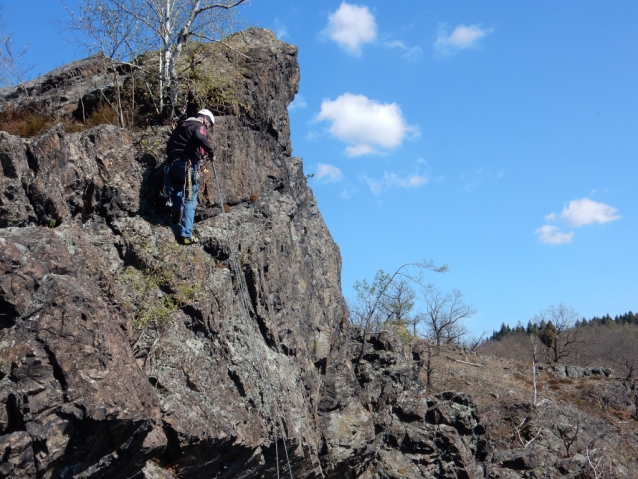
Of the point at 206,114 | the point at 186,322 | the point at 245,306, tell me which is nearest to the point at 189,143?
the point at 206,114

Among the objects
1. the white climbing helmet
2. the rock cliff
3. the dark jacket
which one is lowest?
the rock cliff

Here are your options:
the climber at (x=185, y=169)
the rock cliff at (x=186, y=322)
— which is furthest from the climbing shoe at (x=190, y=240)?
the rock cliff at (x=186, y=322)

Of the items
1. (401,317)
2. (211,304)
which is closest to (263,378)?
(211,304)

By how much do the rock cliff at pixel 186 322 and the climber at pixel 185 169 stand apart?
399mm

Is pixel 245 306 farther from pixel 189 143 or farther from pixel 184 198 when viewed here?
pixel 189 143

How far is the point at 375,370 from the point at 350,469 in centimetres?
429

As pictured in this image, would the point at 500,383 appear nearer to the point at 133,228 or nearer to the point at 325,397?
the point at 325,397

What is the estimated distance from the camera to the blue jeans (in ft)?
34.9

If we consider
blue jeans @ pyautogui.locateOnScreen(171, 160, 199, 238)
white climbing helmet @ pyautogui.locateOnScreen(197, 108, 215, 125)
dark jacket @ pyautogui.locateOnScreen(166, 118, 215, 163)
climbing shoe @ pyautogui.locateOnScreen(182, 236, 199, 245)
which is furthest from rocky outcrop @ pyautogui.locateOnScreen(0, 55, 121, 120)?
climbing shoe @ pyautogui.locateOnScreen(182, 236, 199, 245)

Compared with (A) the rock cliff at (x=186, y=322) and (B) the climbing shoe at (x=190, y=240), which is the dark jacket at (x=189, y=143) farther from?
(B) the climbing shoe at (x=190, y=240)

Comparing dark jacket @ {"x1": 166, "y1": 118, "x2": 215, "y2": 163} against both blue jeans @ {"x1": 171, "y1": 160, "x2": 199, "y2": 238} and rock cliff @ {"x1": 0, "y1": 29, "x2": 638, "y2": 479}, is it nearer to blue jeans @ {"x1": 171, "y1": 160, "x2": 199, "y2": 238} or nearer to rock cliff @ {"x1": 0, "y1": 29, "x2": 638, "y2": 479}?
blue jeans @ {"x1": 171, "y1": 160, "x2": 199, "y2": 238}

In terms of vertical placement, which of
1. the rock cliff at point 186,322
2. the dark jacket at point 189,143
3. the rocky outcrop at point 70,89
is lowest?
the rock cliff at point 186,322

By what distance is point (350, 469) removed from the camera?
46.6 ft

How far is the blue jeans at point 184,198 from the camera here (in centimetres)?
1064
